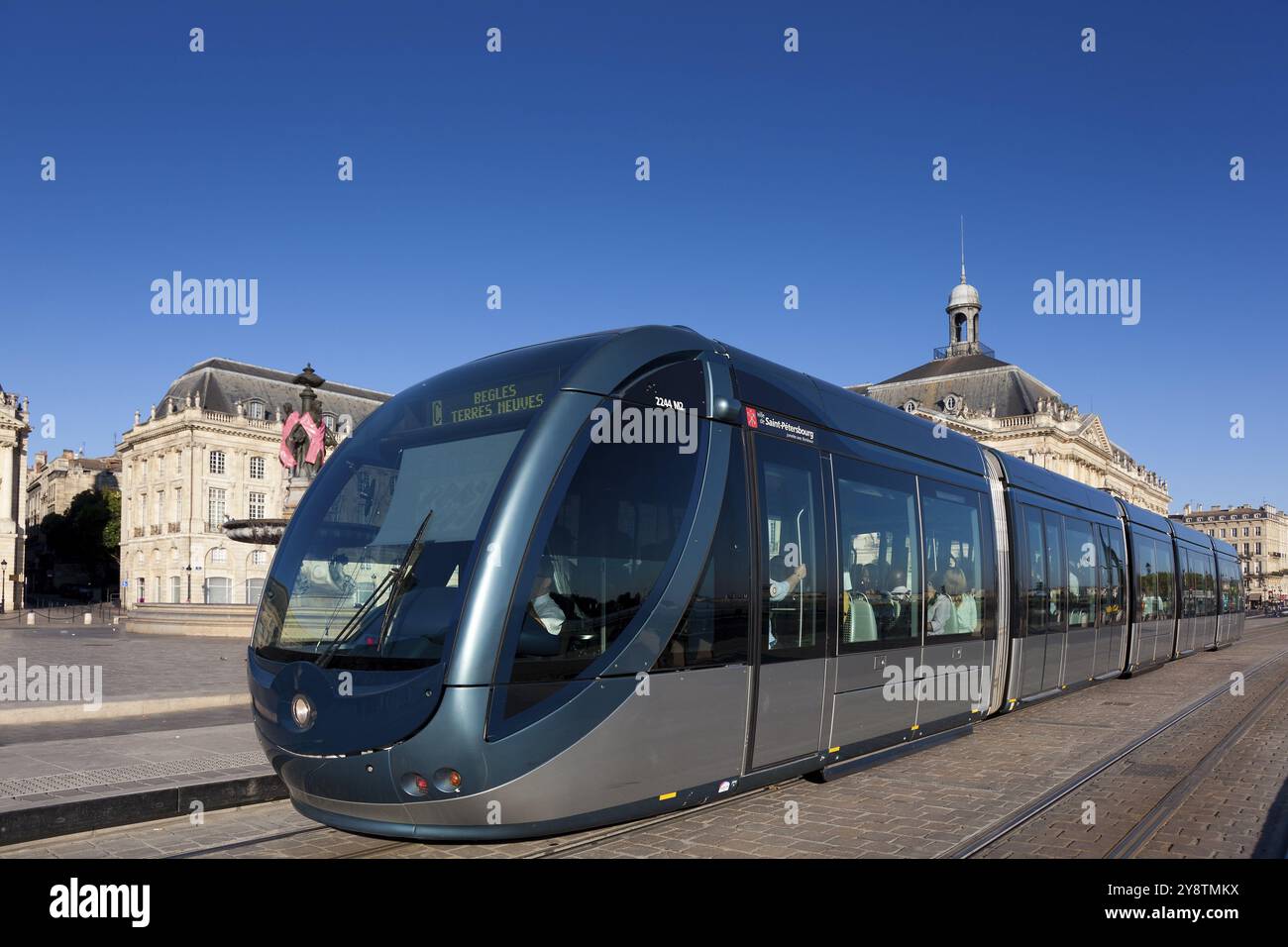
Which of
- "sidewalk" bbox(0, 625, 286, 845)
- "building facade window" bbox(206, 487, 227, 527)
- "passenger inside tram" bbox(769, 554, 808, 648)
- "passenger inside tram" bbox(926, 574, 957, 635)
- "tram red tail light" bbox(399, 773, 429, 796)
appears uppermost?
"building facade window" bbox(206, 487, 227, 527)

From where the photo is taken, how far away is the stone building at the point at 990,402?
84.9 metres

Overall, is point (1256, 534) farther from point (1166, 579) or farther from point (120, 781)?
point (120, 781)

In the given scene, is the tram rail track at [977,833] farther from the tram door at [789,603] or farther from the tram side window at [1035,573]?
the tram side window at [1035,573]

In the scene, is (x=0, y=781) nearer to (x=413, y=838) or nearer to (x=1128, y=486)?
(x=413, y=838)

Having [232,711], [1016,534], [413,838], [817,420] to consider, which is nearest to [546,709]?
[413,838]

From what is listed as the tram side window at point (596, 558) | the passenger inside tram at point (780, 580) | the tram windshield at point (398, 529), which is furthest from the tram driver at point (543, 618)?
the passenger inside tram at point (780, 580)

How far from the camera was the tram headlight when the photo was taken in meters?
5.77

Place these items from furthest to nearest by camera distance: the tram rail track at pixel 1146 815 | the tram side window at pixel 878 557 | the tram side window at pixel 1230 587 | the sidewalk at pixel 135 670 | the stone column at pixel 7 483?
the stone column at pixel 7 483 → the tram side window at pixel 1230 587 → the sidewalk at pixel 135 670 → the tram side window at pixel 878 557 → the tram rail track at pixel 1146 815

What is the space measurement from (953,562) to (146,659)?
1913 centimetres

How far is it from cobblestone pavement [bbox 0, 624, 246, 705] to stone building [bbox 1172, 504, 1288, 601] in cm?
15764

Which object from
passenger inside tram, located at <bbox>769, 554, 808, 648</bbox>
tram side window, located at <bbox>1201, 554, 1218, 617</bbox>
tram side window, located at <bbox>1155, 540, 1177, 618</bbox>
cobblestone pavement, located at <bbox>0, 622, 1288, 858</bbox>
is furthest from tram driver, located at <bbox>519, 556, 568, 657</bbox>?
tram side window, located at <bbox>1201, 554, 1218, 617</bbox>

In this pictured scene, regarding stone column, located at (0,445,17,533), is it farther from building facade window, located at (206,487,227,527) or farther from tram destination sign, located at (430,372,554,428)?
tram destination sign, located at (430,372,554,428)

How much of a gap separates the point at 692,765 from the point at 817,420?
9.96 feet

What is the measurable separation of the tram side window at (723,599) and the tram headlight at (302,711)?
6.39ft
